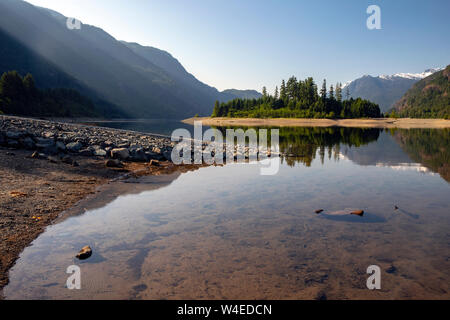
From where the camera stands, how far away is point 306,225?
8.95 metres

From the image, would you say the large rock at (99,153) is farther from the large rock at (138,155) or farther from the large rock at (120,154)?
the large rock at (138,155)

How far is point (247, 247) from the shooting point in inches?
293

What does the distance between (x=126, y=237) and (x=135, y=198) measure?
4.24 meters

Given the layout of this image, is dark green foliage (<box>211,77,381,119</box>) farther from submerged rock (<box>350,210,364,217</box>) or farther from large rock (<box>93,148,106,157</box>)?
submerged rock (<box>350,210,364,217</box>)

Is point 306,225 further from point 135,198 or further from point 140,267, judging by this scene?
point 135,198

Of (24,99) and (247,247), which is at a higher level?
(24,99)

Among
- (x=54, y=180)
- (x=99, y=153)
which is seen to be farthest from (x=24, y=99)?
(x=54, y=180)

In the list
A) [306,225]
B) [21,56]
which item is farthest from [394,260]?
[21,56]

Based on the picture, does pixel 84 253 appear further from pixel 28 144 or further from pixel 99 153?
pixel 28 144

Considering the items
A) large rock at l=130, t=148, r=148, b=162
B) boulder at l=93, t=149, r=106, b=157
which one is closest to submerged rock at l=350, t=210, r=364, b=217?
large rock at l=130, t=148, r=148, b=162

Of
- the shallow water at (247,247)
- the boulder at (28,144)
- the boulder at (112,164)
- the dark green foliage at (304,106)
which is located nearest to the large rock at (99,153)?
the boulder at (112,164)

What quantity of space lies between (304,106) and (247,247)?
458 ft

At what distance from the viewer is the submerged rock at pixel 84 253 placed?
666 cm
